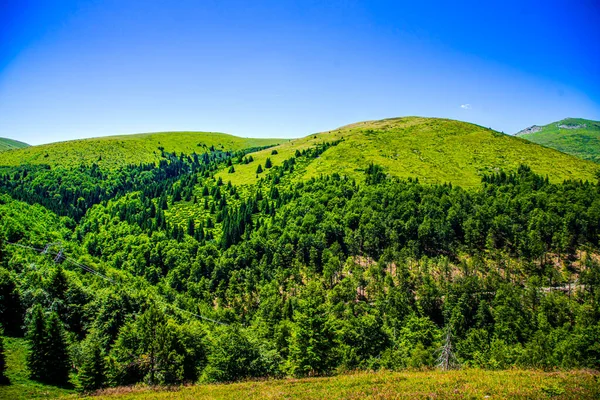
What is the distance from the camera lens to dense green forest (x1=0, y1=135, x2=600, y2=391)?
4884cm

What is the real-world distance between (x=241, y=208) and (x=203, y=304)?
6042cm

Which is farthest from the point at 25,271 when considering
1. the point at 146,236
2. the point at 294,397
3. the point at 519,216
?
the point at 519,216

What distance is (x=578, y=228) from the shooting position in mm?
129500

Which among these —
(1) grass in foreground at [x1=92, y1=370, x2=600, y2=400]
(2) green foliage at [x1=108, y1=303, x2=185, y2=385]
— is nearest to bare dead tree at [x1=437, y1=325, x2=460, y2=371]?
(1) grass in foreground at [x1=92, y1=370, x2=600, y2=400]

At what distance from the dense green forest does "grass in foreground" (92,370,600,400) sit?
1442 cm

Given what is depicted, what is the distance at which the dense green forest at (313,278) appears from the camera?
4884 cm

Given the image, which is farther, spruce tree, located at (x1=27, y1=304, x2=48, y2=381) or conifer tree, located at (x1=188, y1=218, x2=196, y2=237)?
conifer tree, located at (x1=188, y1=218, x2=196, y2=237)

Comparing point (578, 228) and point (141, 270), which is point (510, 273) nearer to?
point (578, 228)

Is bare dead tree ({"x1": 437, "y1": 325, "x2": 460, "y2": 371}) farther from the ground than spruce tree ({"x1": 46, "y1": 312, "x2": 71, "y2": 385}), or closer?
farther from the ground

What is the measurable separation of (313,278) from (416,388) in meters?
101

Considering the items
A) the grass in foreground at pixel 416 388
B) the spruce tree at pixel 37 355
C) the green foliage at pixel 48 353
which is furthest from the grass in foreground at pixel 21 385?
the grass in foreground at pixel 416 388

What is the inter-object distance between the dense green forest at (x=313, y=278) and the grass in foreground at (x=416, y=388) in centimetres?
1442

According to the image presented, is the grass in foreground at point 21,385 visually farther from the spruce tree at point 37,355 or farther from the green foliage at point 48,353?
the green foliage at point 48,353

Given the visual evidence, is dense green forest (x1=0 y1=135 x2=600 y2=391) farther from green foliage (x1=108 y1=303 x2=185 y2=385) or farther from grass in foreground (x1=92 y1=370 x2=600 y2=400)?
grass in foreground (x1=92 y1=370 x2=600 y2=400)
